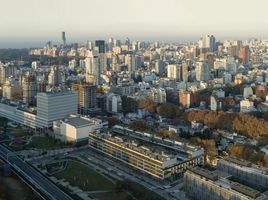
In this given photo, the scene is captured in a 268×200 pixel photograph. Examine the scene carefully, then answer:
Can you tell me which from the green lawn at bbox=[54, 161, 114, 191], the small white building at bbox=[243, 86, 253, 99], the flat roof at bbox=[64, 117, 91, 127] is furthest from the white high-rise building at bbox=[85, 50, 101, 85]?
the green lawn at bbox=[54, 161, 114, 191]

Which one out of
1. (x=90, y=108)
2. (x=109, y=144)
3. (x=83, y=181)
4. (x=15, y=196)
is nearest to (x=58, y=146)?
(x=109, y=144)

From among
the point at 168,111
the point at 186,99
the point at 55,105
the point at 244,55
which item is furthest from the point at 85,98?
the point at 244,55

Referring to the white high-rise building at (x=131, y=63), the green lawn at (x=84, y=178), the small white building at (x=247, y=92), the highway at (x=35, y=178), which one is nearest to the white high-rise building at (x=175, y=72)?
the white high-rise building at (x=131, y=63)

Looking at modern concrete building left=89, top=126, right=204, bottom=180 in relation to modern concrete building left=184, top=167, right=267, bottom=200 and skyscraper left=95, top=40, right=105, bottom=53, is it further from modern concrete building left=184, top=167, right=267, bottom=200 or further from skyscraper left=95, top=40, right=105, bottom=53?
skyscraper left=95, top=40, right=105, bottom=53

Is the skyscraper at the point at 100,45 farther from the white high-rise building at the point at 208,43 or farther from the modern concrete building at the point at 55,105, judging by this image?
the modern concrete building at the point at 55,105

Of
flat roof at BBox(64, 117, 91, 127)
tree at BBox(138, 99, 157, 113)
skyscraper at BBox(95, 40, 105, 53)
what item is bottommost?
tree at BBox(138, 99, 157, 113)
